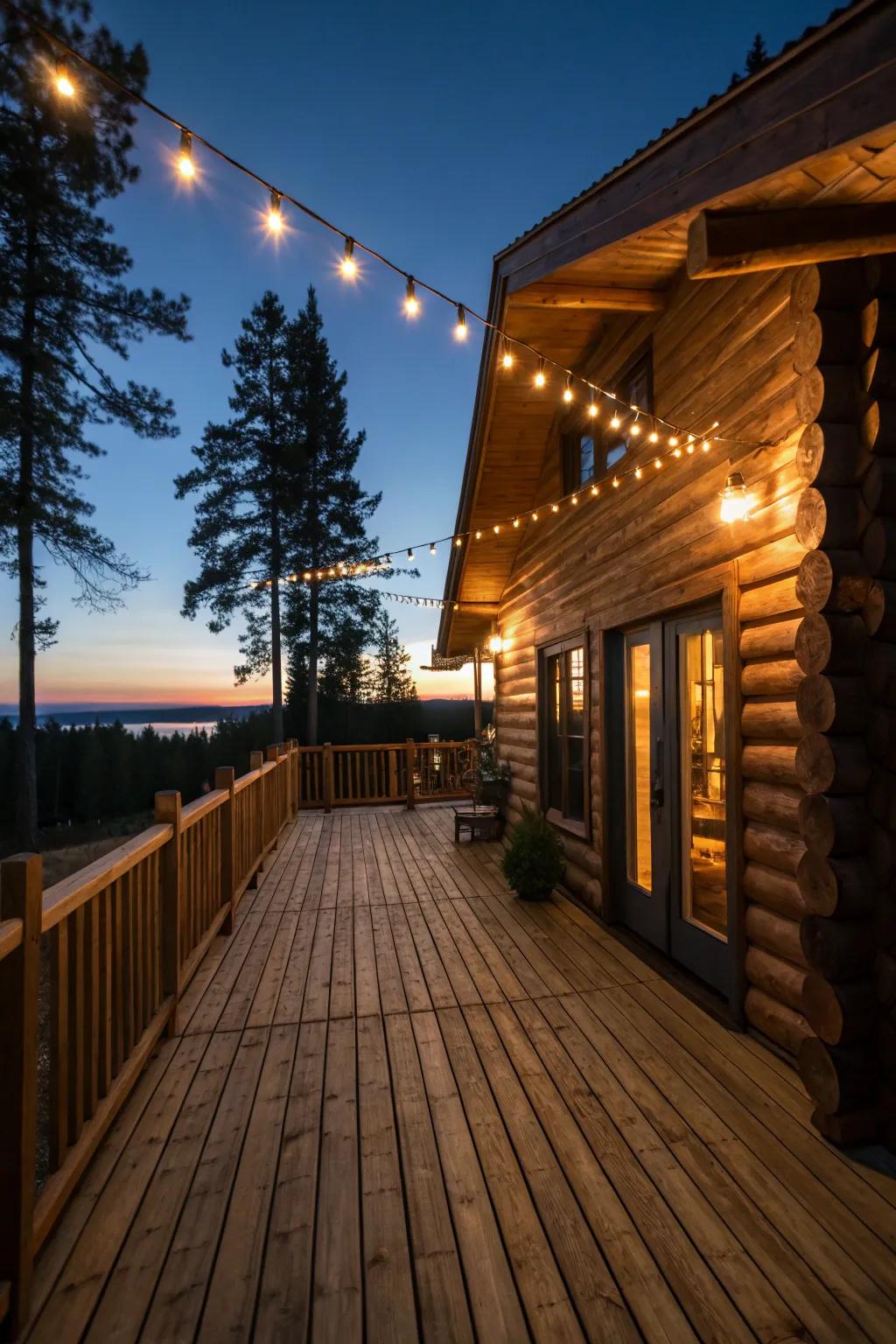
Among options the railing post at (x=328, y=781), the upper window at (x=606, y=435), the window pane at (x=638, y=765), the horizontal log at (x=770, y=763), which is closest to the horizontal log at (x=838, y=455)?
the horizontal log at (x=770, y=763)

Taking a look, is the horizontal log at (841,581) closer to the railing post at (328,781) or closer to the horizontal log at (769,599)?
the horizontal log at (769,599)

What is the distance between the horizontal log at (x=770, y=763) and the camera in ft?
9.13

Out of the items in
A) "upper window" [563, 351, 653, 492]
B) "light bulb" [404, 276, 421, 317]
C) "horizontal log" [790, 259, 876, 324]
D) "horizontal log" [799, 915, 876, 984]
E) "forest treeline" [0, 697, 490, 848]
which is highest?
"upper window" [563, 351, 653, 492]

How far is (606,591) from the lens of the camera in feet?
16.0

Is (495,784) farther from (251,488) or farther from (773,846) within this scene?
(251,488)

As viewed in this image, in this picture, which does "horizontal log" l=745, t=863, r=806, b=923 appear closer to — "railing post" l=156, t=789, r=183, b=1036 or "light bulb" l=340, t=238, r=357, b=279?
"railing post" l=156, t=789, r=183, b=1036

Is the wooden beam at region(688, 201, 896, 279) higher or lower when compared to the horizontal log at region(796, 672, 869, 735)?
higher

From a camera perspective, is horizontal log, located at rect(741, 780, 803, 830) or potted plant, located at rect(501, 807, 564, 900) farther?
potted plant, located at rect(501, 807, 564, 900)

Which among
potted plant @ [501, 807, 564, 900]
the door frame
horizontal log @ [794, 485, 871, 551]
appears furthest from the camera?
potted plant @ [501, 807, 564, 900]

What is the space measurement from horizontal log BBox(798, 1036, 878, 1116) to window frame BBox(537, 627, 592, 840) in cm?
278

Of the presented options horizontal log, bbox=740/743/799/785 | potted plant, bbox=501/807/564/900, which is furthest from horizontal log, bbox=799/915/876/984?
potted plant, bbox=501/807/564/900

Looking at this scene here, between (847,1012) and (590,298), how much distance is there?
3.85m

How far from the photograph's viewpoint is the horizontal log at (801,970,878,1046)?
90.7 inches

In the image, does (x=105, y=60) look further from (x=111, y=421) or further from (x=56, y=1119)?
(x=56, y=1119)
